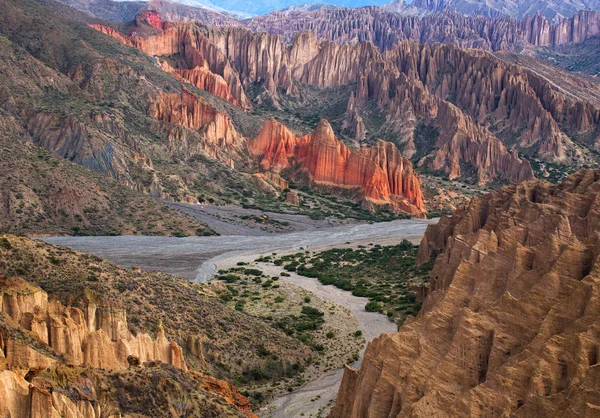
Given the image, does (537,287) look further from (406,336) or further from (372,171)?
(372,171)

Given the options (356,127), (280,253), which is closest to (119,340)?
(280,253)

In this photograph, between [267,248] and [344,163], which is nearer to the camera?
[267,248]

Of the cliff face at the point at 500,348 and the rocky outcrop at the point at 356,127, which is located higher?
the cliff face at the point at 500,348

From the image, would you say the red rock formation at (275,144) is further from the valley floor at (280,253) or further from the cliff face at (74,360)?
the cliff face at (74,360)

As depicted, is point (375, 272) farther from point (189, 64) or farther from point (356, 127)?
point (189, 64)

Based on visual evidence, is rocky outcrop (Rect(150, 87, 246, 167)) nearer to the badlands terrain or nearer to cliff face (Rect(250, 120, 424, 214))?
the badlands terrain

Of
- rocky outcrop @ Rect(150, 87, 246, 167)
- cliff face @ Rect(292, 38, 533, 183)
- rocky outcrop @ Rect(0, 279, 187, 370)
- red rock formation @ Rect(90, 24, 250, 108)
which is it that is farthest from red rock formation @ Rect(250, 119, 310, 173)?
rocky outcrop @ Rect(0, 279, 187, 370)

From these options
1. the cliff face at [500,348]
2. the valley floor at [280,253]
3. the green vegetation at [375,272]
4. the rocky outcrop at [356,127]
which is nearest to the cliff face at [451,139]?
the rocky outcrop at [356,127]
